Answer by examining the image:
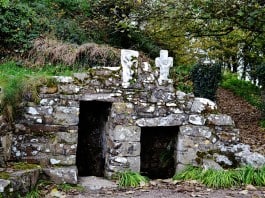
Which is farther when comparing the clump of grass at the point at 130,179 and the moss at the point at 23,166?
the clump of grass at the point at 130,179

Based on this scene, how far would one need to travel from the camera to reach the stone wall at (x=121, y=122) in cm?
734

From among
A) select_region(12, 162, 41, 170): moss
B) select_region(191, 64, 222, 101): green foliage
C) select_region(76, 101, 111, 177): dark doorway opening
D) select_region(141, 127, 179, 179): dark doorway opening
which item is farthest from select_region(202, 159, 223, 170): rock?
select_region(191, 64, 222, 101): green foliage

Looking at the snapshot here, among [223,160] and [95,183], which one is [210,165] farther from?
[95,183]

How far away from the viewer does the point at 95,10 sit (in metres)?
15.0

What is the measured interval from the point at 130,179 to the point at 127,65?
2.00 metres

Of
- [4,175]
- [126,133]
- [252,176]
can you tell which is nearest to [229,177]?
[252,176]

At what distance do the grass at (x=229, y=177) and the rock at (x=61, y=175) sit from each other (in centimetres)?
179

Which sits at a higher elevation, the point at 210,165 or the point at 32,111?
the point at 32,111

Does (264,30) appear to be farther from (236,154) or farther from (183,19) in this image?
(236,154)

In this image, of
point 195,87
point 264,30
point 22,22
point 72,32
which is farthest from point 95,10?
point 264,30

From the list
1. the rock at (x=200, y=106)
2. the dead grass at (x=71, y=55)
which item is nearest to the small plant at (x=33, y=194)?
the rock at (x=200, y=106)

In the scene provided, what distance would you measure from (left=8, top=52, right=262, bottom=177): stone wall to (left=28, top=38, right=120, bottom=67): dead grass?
3.14 metres

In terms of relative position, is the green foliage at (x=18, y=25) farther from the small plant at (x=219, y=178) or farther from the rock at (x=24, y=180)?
the small plant at (x=219, y=178)

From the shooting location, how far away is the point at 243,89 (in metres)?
19.2
